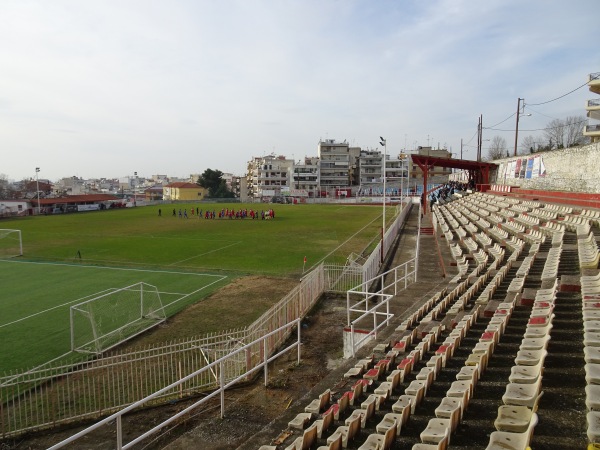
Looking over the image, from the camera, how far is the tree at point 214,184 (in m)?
113

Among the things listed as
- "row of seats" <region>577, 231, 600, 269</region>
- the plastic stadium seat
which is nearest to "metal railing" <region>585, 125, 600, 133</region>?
"row of seats" <region>577, 231, 600, 269</region>

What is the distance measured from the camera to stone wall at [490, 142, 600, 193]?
85.0 feet

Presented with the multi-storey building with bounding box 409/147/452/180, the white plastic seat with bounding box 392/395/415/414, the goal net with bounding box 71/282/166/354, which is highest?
the multi-storey building with bounding box 409/147/452/180

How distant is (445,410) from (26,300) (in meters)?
17.0

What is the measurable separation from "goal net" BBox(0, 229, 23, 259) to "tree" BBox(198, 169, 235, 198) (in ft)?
252

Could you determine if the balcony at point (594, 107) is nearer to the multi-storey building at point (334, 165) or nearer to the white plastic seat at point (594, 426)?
the white plastic seat at point (594, 426)

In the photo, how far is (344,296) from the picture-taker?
600 inches

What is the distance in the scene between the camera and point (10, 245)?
103 ft

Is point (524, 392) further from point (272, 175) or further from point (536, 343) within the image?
point (272, 175)

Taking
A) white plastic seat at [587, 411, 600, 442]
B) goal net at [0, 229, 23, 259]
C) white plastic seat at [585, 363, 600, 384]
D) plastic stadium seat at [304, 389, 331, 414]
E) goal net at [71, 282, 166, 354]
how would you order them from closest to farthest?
1. white plastic seat at [587, 411, 600, 442]
2. white plastic seat at [585, 363, 600, 384]
3. plastic stadium seat at [304, 389, 331, 414]
4. goal net at [71, 282, 166, 354]
5. goal net at [0, 229, 23, 259]

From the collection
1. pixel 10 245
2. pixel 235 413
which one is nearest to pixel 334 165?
pixel 10 245

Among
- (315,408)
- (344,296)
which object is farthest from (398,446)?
(344,296)

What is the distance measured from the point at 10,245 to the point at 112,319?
23162mm

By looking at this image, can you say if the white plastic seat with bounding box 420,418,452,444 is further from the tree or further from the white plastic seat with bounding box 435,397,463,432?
the tree
